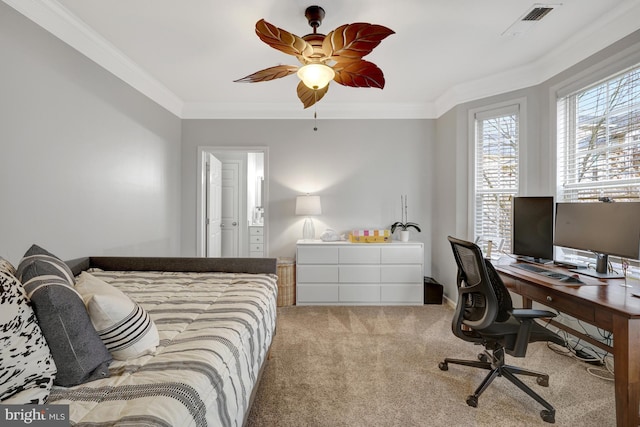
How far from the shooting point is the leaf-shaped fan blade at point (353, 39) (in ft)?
5.54

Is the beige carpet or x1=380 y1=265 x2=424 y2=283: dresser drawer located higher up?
x1=380 y1=265 x2=424 y2=283: dresser drawer

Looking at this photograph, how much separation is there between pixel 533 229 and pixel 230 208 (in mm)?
4534

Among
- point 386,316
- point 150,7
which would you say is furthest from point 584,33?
point 150,7

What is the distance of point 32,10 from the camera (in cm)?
198

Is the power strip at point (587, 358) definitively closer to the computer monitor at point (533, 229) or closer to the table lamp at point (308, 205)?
the computer monitor at point (533, 229)

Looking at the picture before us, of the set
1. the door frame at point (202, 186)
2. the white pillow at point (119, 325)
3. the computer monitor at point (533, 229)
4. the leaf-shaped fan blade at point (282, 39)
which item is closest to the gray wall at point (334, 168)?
the door frame at point (202, 186)

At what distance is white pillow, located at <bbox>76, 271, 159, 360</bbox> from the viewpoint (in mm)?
1105

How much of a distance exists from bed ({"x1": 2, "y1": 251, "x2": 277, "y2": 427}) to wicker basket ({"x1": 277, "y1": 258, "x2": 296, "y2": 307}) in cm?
131

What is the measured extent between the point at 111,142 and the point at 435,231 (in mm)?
3788

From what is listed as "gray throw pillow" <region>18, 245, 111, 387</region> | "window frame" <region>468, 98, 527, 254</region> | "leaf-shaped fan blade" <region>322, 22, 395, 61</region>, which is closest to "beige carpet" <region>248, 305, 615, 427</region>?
"gray throw pillow" <region>18, 245, 111, 387</region>

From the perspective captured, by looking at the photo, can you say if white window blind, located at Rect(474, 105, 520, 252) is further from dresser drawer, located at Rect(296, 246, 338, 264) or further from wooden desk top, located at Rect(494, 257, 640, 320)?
dresser drawer, located at Rect(296, 246, 338, 264)

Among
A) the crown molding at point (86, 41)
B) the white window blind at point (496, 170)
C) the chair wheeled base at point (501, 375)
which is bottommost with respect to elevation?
the chair wheeled base at point (501, 375)

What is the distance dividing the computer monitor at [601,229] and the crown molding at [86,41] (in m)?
3.98

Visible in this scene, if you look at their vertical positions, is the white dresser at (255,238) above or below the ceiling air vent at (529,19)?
below
